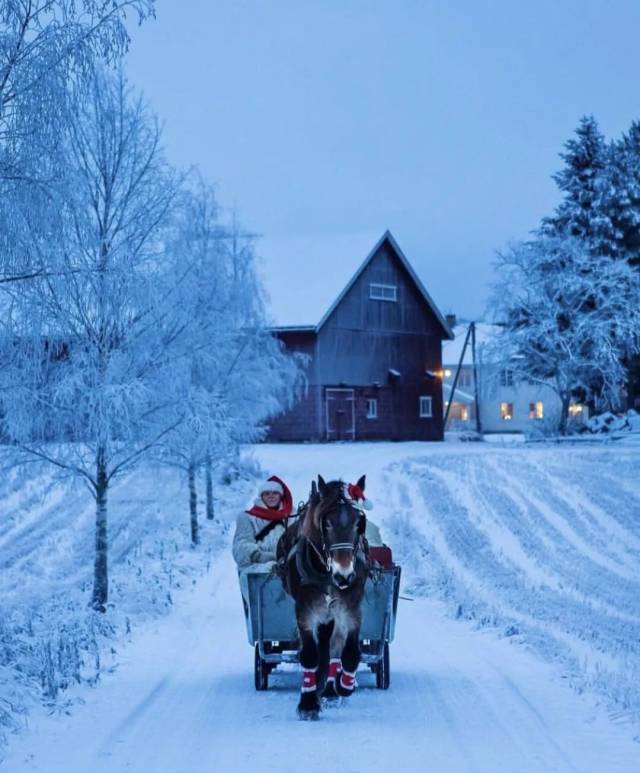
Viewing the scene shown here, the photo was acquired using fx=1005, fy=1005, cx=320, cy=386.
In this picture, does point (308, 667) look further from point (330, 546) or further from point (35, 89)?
point (35, 89)

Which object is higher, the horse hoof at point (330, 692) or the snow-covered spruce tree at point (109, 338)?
the snow-covered spruce tree at point (109, 338)

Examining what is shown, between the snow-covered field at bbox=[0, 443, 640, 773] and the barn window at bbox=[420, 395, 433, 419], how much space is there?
2259 cm

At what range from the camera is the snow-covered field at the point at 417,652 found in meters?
7.14

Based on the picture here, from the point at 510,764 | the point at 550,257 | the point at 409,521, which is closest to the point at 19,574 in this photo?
the point at 409,521

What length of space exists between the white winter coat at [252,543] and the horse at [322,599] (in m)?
1.28

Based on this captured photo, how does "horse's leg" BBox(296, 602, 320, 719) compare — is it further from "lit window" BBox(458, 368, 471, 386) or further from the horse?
"lit window" BBox(458, 368, 471, 386)

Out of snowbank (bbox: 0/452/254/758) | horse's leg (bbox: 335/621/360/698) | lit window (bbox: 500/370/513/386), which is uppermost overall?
lit window (bbox: 500/370/513/386)

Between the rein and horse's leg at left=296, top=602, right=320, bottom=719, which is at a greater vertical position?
the rein

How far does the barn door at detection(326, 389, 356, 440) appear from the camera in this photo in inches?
1870

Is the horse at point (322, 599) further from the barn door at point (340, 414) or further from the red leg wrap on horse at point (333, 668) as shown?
the barn door at point (340, 414)

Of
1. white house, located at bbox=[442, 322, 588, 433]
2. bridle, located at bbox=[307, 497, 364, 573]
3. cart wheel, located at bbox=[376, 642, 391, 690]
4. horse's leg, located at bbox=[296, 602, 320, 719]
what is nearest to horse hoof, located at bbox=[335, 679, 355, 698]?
horse's leg, located at bbox=[296, 602, 320, 719]

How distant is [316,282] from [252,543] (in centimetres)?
4071

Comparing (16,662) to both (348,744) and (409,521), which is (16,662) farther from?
(409,521)

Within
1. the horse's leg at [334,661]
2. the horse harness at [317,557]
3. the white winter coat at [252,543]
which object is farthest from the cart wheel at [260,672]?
the horse harness at [317,557]
